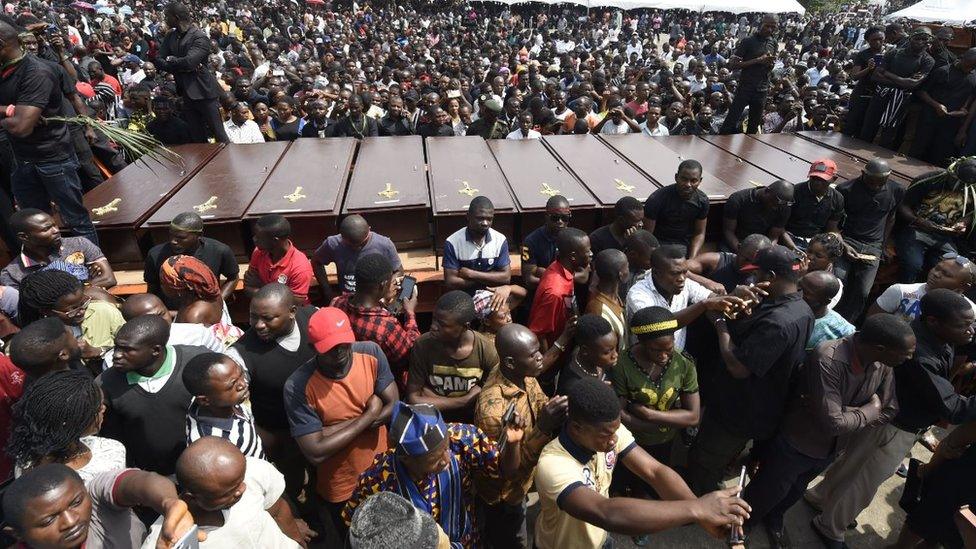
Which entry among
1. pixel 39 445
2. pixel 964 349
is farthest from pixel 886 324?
pixel 39 445

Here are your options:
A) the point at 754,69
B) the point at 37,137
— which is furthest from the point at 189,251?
the point at 754,69

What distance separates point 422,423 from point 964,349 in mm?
3580

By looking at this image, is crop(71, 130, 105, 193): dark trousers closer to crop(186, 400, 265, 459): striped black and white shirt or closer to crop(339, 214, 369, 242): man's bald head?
crop(339, 214, 369, 242): man's bald head

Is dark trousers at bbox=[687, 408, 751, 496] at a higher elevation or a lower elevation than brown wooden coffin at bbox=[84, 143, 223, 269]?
lower

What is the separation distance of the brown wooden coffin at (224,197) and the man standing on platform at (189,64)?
104 cm

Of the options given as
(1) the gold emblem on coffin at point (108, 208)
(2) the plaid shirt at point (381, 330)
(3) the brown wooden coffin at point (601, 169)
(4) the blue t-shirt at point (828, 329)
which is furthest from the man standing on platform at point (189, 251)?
(4) the blue t-shirt at point (828, 329)

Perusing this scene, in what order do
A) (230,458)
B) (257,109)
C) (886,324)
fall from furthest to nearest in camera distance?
(257,109) < (886,324) < (230,458)

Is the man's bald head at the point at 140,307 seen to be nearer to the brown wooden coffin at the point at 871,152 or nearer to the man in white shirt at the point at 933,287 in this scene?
the man in white shirt at the point at 933,287

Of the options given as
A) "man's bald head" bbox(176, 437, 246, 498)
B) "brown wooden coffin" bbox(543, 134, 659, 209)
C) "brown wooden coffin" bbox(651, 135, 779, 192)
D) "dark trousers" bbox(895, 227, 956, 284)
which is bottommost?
"dark trousers" bbox(895, 227, 956, 284)

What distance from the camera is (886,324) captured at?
90.4 inches

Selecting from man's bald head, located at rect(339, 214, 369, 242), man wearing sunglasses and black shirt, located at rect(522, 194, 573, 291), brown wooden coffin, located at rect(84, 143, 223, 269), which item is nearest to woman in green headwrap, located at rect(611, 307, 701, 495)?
man wearing sunglasses and black shirt, located at rect(522, 194, 573, 291)

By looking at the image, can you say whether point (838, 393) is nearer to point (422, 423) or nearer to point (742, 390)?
point (742, 390)

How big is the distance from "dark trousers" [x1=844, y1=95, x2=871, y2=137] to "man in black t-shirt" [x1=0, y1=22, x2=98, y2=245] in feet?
28.1

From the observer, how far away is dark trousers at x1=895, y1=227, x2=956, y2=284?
14.4ft
